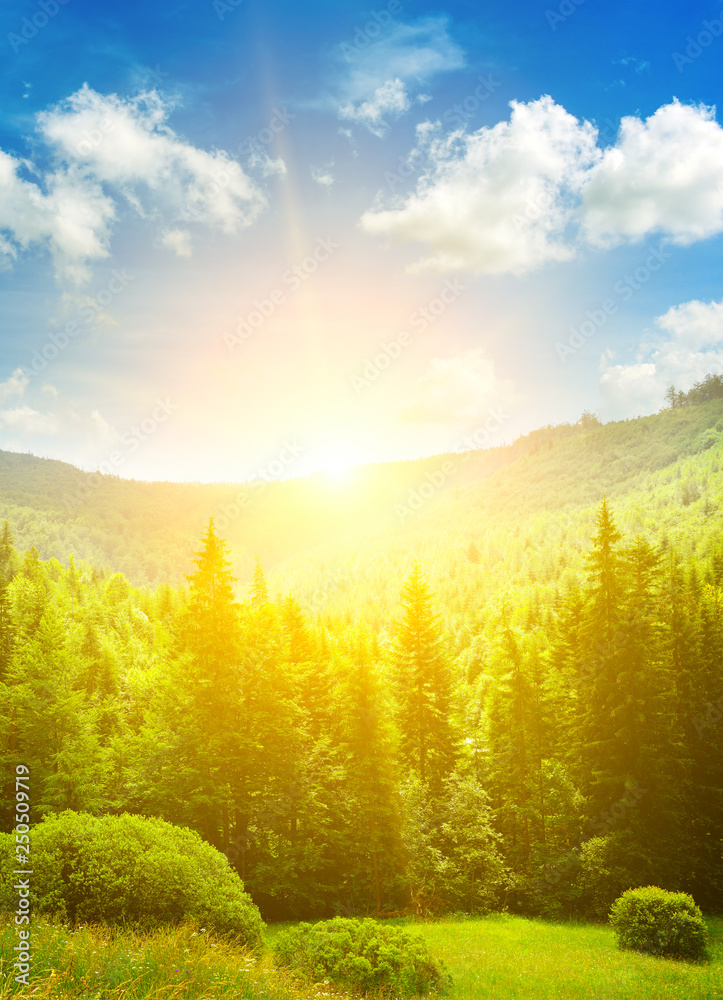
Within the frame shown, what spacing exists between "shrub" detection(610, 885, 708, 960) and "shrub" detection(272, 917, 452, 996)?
883 centimetres

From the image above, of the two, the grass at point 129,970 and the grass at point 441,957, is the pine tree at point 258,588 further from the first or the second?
the grass at point 129,970

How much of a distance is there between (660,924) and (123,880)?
18103 mm

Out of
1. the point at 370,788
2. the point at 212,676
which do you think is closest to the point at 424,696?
the point at 370,788

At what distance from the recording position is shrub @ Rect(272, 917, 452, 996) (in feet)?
42.9

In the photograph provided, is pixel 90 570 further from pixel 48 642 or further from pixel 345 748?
pixel 345 748

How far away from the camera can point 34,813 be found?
25547 mm

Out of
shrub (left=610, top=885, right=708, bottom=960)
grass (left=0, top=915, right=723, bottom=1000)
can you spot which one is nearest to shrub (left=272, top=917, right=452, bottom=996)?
grass (left=0, top=915, right=723, bottom=1000)

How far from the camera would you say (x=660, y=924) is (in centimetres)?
1867

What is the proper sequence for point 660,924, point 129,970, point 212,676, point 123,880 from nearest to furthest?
point 129,970
point 123,880
point 660,924
point 212,676

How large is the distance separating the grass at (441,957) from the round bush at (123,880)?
912 millimetres

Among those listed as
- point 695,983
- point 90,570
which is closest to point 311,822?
point 695,983

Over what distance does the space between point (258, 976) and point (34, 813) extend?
21617 millimetres

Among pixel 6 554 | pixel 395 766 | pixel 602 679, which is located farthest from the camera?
pixel 6 554
